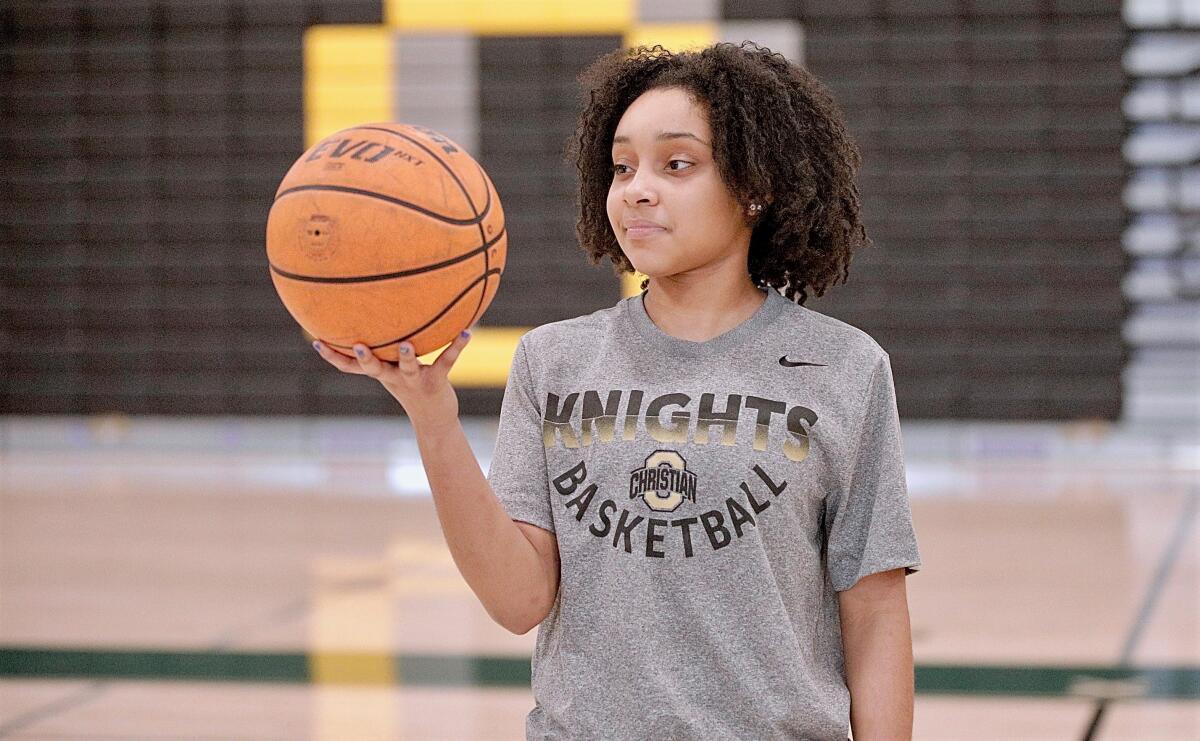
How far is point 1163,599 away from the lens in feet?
14.1

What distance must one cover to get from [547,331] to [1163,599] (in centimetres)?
329

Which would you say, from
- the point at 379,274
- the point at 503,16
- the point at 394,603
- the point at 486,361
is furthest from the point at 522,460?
the point at 503,16

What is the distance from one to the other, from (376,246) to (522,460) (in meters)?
0.25

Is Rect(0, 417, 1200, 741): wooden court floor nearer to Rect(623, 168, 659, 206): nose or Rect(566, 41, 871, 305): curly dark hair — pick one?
Rect(566, 41, 871, 305): curly dark hair

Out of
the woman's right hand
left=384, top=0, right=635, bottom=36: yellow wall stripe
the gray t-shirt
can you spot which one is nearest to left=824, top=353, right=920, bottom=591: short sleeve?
the gray t-shirt

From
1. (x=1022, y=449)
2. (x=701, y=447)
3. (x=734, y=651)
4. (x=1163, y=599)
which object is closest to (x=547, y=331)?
(x=701, y=447)

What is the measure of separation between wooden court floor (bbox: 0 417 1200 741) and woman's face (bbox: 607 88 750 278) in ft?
5.94

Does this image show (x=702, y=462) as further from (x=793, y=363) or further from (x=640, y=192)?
(x=640, y=192)

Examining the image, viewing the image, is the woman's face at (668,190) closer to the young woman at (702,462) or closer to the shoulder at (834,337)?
the young woman at (702,462)

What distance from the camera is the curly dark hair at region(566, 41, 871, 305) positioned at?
1.46 m

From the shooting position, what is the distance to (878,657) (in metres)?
1.44

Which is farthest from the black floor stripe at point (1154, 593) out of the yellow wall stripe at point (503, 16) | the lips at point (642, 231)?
the yellow wall stripe at point (503, 16)

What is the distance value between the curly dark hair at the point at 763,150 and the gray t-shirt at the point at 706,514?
0.08 metres

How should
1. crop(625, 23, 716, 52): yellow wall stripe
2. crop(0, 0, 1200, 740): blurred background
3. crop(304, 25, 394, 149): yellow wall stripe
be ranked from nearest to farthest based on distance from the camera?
1. crop(0, 0, 1200, 740): blurred background
2. crop(625, 23, 716, 52): yellow wall stripe
3. crop(304, 25, 394, 149): yellow wall stripe
